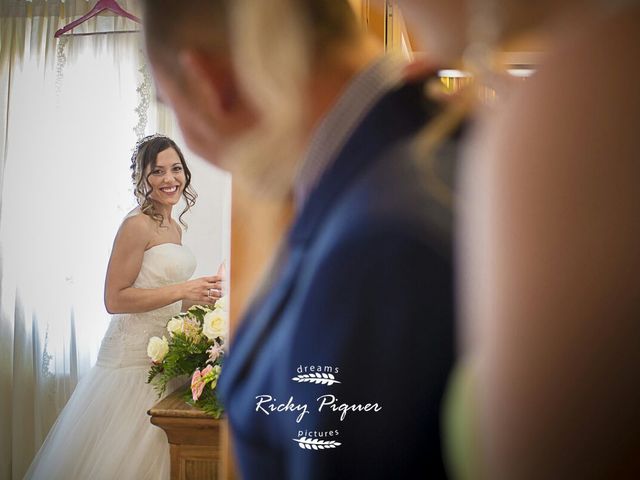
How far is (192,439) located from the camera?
103cm

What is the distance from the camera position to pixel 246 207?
3.33ft

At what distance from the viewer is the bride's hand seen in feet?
3.46

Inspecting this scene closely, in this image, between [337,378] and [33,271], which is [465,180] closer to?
[337,378]

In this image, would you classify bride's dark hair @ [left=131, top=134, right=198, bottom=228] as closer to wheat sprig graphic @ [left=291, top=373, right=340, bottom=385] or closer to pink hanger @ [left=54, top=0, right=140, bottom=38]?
pink hanger @ [left=54, top=0, right=140, bottom=38]

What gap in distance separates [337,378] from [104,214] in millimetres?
509

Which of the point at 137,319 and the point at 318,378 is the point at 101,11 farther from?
the point at 318,378

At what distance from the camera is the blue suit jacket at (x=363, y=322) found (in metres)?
0.94

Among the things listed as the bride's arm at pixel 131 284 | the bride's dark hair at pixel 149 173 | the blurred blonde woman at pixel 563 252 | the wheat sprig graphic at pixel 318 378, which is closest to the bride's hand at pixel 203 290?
the bride's arm at pixel 131 284

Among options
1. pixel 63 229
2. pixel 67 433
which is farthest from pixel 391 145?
pixel 67 433

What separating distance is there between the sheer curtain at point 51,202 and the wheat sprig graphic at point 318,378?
37cm

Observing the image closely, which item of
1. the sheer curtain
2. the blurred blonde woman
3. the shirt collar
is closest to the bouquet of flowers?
the sheer curtain

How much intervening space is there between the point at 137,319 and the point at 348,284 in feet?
1.26

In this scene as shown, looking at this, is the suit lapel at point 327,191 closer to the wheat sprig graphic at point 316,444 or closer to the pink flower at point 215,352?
the pink flower at point 215,352

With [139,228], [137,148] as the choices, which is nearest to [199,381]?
[139,228]
